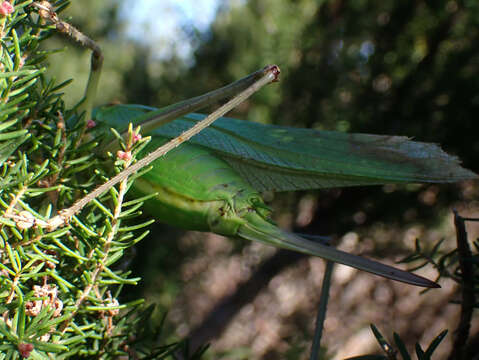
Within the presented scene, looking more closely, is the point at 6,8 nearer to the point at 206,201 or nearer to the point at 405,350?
the point at 206,201

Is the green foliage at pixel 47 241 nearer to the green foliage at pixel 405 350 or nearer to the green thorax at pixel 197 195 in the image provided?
the green thorax at pixel 197 195

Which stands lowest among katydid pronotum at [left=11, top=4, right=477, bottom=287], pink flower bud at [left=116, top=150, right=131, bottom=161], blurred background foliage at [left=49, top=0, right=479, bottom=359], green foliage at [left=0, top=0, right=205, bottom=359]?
green foliage at [left=0, top=0, right=205, bottom=359]

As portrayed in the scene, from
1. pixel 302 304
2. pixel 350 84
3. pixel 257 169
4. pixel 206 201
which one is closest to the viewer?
pixel 206 201

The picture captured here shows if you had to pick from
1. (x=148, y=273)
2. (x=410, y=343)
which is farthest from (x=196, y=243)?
(x=410, y=343)

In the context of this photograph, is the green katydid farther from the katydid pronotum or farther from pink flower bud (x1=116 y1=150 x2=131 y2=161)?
pink flower bud (x1=116 y1=150 x2=131 y2=161)

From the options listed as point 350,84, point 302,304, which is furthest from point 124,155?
point 302,304

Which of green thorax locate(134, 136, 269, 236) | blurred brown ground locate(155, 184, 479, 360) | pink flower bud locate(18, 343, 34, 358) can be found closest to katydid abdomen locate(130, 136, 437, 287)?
green thorax locate(134, 136, 269, 236)
